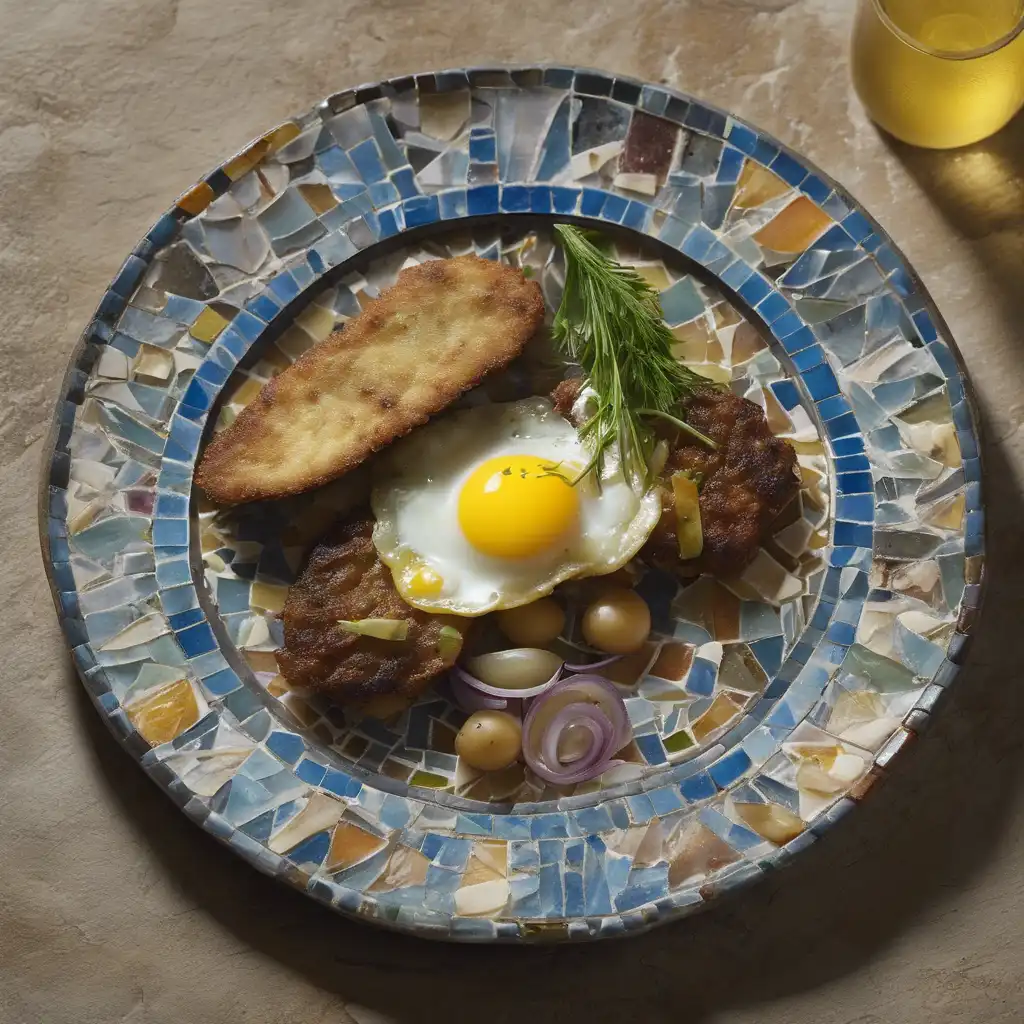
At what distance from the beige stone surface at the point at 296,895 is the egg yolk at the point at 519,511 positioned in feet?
3.16

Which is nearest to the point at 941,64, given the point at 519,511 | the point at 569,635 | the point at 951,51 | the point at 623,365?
the point at 951,51

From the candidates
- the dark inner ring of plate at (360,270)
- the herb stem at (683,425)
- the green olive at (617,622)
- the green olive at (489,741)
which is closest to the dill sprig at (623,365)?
the herb stem at (683,425)

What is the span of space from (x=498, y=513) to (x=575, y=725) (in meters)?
0.52

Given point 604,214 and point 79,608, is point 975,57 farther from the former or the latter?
point 79,608

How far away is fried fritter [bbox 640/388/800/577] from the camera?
9.18 ft

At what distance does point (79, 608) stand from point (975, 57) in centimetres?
245

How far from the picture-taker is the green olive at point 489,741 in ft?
9.05

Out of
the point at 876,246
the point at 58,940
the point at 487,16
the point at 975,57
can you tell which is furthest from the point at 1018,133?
the point at 58,940

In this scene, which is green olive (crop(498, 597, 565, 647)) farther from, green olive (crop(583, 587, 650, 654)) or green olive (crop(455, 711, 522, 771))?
green olive (crop(455, 711, 522, 771))

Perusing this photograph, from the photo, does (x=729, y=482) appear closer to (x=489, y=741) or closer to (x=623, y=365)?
(x=623, y=365)

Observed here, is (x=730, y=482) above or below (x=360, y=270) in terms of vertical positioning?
below

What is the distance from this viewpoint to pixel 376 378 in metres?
2.92

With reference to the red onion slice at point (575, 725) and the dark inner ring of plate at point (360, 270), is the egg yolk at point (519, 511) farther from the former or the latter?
the dark inner ring of plate at point (360, 270)

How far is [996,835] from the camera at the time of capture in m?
2.94
